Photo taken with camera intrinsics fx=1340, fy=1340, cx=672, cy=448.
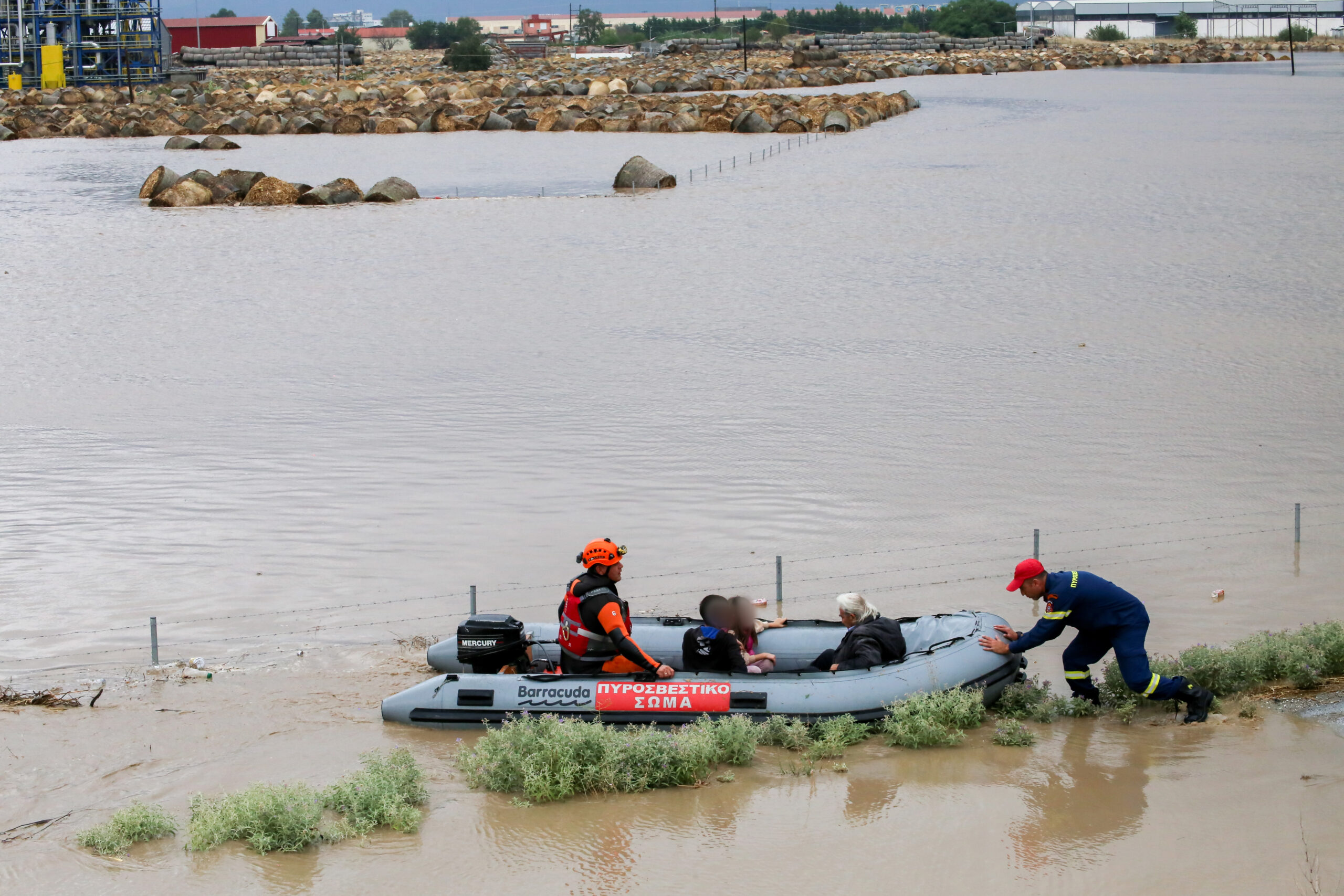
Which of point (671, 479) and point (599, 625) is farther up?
point (599, 625)

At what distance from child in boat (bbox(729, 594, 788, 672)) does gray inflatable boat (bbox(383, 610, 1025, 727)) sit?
0.50 ft

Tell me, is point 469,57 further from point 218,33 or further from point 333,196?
point 333,196

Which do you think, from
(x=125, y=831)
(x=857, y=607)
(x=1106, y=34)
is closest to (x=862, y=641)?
(x=857, y=607)

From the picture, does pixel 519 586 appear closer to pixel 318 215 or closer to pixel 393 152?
pixel 318 215

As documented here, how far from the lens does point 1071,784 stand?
7.39 meters

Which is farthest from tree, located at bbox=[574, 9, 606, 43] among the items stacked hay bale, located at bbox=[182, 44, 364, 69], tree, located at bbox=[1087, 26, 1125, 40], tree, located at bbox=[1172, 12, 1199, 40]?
tree, located at bbox=[1172, 12, 1199, 40]

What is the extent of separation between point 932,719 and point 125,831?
437 cm

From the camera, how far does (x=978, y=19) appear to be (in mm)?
128250

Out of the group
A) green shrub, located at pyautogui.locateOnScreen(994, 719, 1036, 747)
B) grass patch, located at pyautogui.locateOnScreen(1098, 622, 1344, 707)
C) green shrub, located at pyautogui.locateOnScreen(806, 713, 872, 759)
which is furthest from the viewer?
grass patch, located at pyautogui.locateOnScreen(1098, 622, 1344, 707)

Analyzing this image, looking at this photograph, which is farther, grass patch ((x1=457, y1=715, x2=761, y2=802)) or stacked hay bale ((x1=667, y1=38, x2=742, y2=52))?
stacked hay bale ((x1=667, y1=38, x2=742, y2=52))

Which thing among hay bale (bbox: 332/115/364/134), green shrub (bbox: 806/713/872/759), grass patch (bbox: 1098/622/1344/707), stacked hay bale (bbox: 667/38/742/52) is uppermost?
stacked hay bale (bbox: 667/38/742/52)

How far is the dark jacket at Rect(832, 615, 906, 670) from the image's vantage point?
8.16m

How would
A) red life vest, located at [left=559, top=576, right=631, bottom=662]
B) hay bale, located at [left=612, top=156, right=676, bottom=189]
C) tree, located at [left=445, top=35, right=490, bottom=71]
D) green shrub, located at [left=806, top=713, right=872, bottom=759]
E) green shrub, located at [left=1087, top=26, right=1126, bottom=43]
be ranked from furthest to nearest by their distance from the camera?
green shrub, located at [left=1087, top=26, right=1126, bottom=43] < tree, located at [left=445, top=35, right=490, bottom=71] < hay bale, located at [left=612, top=156, right=676, bottom=189] < red life vest, located at [left=559, top=576, right=631, bottom=662] < green shrub, located at [left=806, top=713, right=872, bottom=759]

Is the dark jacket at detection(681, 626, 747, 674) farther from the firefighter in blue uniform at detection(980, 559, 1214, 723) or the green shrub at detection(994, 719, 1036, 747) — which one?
the firefighter in blue uniform at detection(980, 559, 1214, 723)
